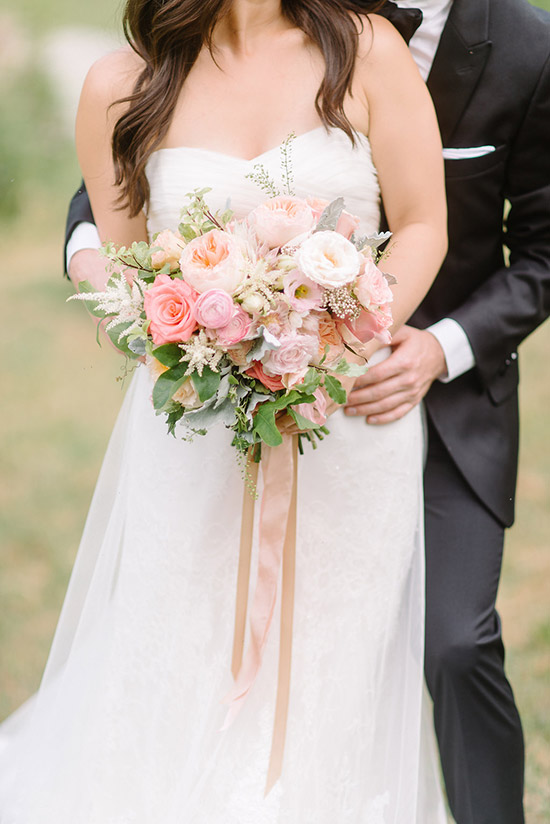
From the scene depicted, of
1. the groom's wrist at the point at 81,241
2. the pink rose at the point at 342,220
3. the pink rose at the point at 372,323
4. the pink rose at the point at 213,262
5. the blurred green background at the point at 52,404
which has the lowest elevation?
the blurred green background at the point at 52,404

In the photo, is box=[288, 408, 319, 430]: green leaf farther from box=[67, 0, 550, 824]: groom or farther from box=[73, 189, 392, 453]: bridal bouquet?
box=[67, 0, 550, 824]: groom

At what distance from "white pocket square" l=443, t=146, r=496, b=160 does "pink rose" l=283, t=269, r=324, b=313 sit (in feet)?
3.41

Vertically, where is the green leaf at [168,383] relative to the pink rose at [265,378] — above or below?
above

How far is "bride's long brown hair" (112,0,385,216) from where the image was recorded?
8.05 feet

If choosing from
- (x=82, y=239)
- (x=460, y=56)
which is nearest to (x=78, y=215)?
(x=82, y=239)

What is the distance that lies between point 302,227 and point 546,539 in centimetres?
391

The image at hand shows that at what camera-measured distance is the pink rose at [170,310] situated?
187 centimetres

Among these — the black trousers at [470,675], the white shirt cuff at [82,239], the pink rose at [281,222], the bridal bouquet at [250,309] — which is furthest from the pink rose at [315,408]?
the white shirt cuff at [82,239]

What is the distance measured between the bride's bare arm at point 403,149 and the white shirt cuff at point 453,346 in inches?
10.7

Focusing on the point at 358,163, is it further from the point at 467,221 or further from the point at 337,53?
the point at 467,221

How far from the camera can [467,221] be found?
112 inches

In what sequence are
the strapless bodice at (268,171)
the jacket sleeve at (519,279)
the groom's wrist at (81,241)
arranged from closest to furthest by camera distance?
the strapless bodice at (268,171)
the jacket sleeve at (519,279)
the groom's wrist at (81,241)

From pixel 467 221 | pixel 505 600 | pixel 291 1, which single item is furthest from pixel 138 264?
pixel 505 600

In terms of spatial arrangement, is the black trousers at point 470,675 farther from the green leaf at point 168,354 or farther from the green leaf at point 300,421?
the green leaf at point 168,354
